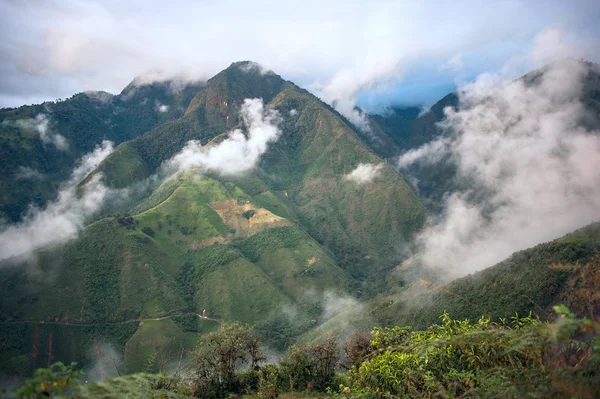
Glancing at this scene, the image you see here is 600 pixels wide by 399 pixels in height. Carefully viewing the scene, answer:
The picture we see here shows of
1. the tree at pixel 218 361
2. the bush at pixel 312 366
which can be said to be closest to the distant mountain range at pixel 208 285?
the bush at pixel 312 366

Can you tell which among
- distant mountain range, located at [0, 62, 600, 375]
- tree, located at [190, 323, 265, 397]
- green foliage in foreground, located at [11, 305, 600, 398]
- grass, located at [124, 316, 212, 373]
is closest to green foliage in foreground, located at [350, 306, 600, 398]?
green foliage in foreground, located at [11, 305, 600, 398]

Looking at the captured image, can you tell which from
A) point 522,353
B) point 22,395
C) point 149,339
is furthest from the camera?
point 149,339

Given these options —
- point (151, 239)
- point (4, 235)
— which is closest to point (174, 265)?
point (151, 239)

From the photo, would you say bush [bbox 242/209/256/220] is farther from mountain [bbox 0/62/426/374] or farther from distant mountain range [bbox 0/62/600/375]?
distant mountain range [bbox 0/62/600/375]

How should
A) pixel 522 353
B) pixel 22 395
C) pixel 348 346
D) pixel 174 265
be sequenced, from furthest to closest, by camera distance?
1. pixel 174 265
2. pixel 348 346
3. pixel 522 353
4. pixel 22 395

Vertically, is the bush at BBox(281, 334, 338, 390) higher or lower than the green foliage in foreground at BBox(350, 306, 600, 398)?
lower

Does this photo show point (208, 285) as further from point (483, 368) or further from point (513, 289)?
point (483, 368)

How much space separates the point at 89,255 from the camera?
13038 cm

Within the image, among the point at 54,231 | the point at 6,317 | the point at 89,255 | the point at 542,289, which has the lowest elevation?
the point at 542,289

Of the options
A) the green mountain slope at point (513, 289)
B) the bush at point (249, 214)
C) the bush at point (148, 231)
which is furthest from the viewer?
the bush at point (249, 214)

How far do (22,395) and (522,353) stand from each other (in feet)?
41.0

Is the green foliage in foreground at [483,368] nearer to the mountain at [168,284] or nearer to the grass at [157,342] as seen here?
the mountain at [168,284]

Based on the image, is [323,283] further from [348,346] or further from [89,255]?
[348,346]

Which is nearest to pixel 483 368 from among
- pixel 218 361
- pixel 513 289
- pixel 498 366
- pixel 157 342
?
pixel 498 366
